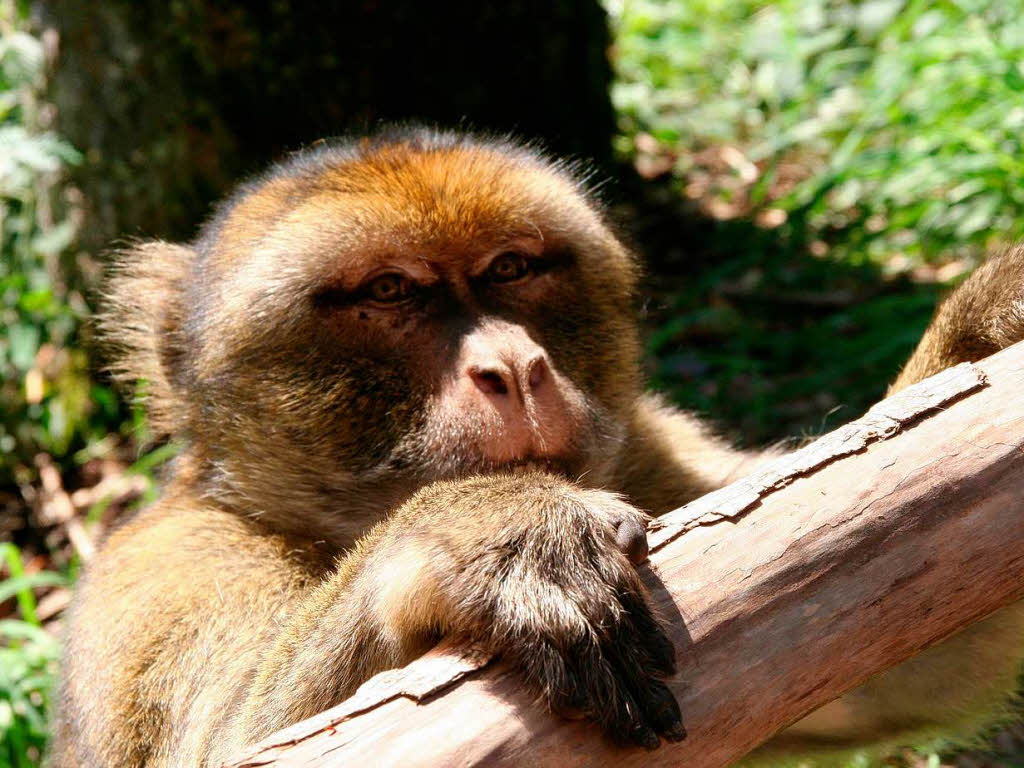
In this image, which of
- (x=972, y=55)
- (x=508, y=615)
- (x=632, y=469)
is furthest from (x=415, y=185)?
(x=972, y=55)

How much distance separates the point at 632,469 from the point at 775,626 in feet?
5.57

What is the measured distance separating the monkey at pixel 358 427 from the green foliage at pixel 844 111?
2.67 metres

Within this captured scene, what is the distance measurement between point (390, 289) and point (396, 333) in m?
0.16

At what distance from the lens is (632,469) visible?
157 inches

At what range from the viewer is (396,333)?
3270 millimetres

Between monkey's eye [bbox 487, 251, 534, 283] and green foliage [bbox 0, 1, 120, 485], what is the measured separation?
3.54 meters

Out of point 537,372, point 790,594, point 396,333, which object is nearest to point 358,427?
point 396,333

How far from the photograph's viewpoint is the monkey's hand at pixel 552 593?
2.15 metres

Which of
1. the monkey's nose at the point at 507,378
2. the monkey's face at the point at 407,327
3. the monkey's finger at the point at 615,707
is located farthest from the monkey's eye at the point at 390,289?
the monkey's finger at the point at 615,707

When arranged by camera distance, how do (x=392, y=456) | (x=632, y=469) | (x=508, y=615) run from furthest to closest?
(x=632, y=469) → (x=392, y=456) → (x=508, y=615)

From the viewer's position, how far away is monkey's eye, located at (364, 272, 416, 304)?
3.35 meters

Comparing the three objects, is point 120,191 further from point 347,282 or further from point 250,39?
point 347,282

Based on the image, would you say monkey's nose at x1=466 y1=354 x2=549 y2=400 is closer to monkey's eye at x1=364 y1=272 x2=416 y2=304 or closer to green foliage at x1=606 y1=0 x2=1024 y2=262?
monkey's eye at x1=364 y1=272 x2=416 y2=304

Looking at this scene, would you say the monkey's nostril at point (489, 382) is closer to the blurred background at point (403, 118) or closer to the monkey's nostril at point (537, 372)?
the monkey's nostril at point (537, 372)
